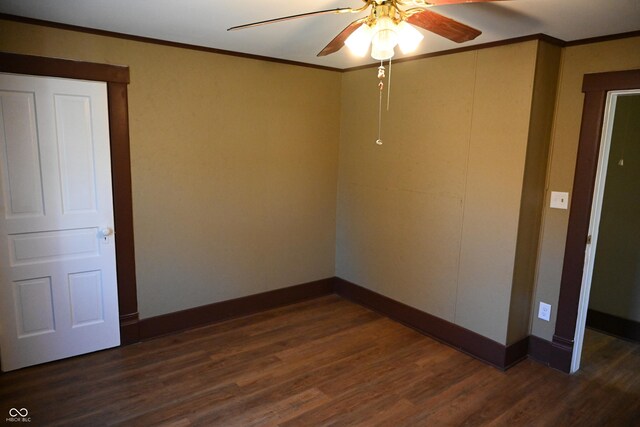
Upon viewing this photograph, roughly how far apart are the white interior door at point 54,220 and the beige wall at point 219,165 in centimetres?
24

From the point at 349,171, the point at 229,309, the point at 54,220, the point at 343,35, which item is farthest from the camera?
the point at 349,171

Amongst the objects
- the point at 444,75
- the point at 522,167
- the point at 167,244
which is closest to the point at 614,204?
the point at 522,167

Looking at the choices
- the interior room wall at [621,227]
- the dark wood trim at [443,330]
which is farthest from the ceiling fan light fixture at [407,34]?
the interior room wall at [621,227]

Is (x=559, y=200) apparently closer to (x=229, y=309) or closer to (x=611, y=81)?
(x=611, y=81)

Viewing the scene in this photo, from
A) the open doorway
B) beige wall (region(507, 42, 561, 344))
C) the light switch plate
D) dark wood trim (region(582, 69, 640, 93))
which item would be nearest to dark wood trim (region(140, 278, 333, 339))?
beige wall (region(507, 42, 561, 344))

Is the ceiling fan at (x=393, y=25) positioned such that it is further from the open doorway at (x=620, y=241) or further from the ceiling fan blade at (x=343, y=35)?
the open doorway at (x=620, y=241)

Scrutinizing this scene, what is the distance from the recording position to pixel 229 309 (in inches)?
153

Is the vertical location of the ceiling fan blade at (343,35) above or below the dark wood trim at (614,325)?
above

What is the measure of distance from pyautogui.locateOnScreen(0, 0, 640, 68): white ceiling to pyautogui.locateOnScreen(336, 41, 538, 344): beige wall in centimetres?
33

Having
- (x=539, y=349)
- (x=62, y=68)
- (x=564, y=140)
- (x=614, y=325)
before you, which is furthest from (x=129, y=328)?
(x=614, y=325)

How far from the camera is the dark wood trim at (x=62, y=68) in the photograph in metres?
2.70

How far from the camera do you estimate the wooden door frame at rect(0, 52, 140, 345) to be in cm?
277

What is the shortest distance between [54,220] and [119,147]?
69 cm

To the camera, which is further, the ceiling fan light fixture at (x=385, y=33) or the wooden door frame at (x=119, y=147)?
the wooden door frame at (x=119, y=147)
